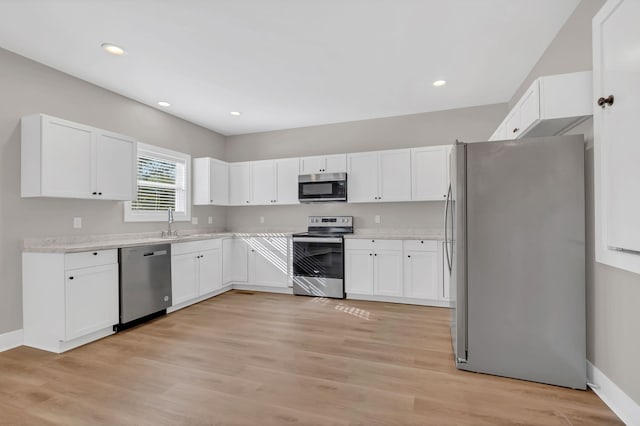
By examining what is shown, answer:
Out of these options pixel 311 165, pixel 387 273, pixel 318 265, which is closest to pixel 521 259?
pixel 387 273

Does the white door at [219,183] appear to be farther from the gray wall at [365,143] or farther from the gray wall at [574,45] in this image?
the gray wall at [574,45]

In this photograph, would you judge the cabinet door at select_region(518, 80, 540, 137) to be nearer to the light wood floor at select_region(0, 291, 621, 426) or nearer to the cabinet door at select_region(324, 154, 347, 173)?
the light wood floor at select_region(0, 291, 621, 426)

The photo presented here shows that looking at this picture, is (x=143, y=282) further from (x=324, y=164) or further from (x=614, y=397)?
→ (x=614, y=397)

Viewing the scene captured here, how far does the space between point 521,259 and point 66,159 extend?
13.5ft

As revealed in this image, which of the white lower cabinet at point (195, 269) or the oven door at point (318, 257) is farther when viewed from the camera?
the oven door at point (318, 257)

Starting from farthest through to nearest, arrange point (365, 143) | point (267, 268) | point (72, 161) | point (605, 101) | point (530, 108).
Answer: point (365, 143) < point (267, 268) < point (72, 161) < point (530, 108) < point (605, 101)

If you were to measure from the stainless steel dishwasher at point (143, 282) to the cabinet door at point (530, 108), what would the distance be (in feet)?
12.8

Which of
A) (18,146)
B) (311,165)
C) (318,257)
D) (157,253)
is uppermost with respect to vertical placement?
(311,165)

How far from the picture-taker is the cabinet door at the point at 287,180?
5026mm

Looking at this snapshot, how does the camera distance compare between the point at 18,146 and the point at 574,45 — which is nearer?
the point at 574,45

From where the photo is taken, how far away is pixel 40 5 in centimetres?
225

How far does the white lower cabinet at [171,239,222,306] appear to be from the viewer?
3.90 m

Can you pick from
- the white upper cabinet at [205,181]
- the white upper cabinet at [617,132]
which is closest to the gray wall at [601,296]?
the white upper cabinet at [617,132]

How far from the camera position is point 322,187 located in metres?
4.79
